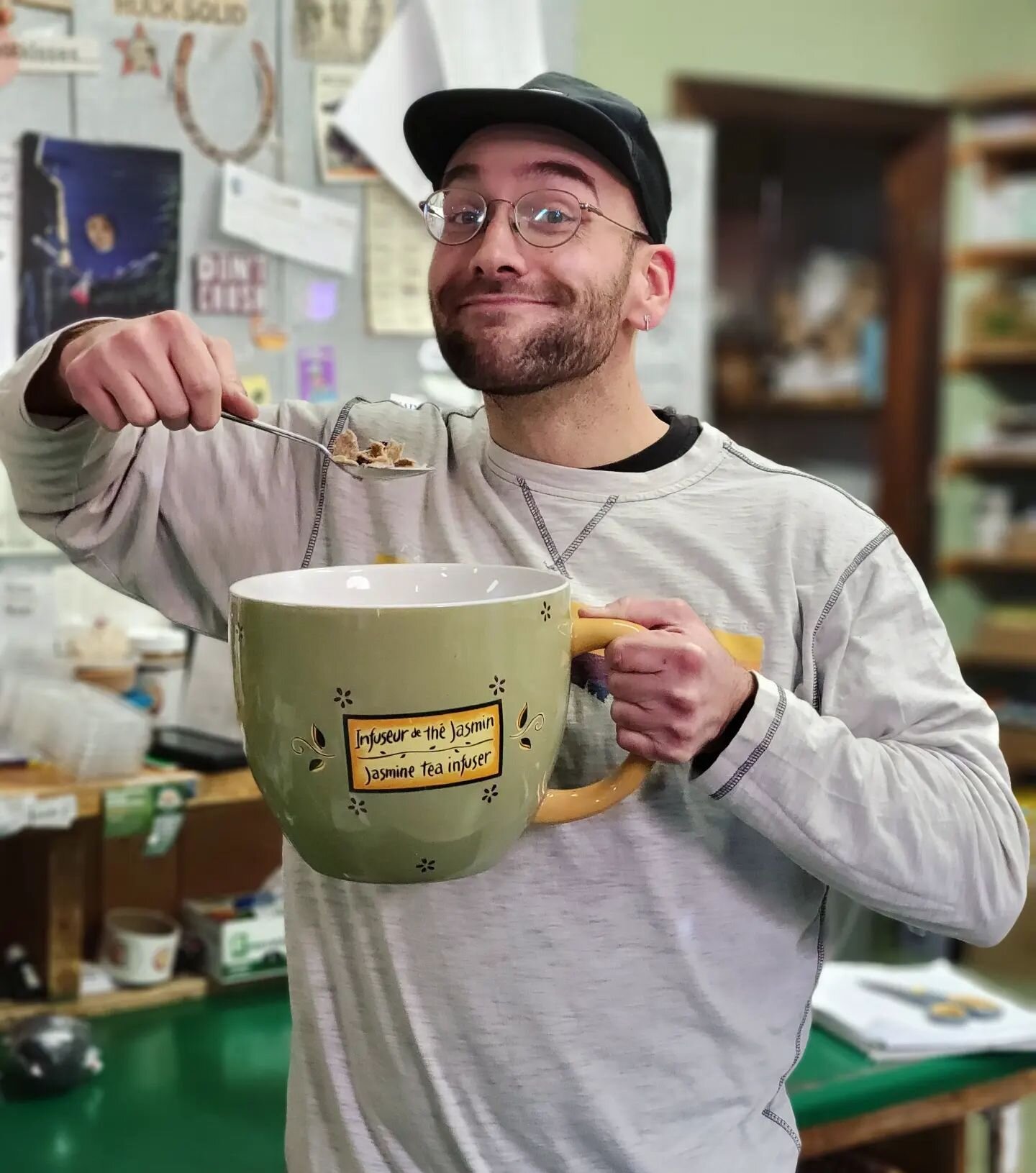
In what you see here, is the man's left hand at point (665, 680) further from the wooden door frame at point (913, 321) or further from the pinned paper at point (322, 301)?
the wooden door frame at point (913, 321)

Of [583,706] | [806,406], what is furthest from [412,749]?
[806,406]

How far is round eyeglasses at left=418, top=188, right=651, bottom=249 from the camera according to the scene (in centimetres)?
96

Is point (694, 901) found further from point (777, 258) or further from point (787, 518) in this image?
point (777, 258)

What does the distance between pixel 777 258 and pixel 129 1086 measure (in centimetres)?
414

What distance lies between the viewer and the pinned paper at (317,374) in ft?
5.57

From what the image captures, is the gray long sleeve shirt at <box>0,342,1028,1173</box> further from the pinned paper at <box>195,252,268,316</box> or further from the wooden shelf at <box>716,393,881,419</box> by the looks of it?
the wooden shelf at <box>716,393,881,419</box>

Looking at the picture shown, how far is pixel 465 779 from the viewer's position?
65 centimetres

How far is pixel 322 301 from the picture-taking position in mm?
1706

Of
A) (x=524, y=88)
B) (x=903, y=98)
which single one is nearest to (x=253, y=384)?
(x=524, y=88)

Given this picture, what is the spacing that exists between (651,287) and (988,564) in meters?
2.93

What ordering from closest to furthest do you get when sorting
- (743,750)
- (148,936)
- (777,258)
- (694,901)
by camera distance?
(743,750)
(694,901)
(148,936)
(777,258)

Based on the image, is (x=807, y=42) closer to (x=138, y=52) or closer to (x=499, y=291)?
(x=138, y=52)

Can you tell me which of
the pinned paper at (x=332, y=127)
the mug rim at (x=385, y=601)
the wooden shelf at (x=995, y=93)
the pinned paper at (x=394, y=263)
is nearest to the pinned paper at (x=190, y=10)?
the pinned paper at (x=332, y=127)

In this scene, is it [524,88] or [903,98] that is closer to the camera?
[524,88]
